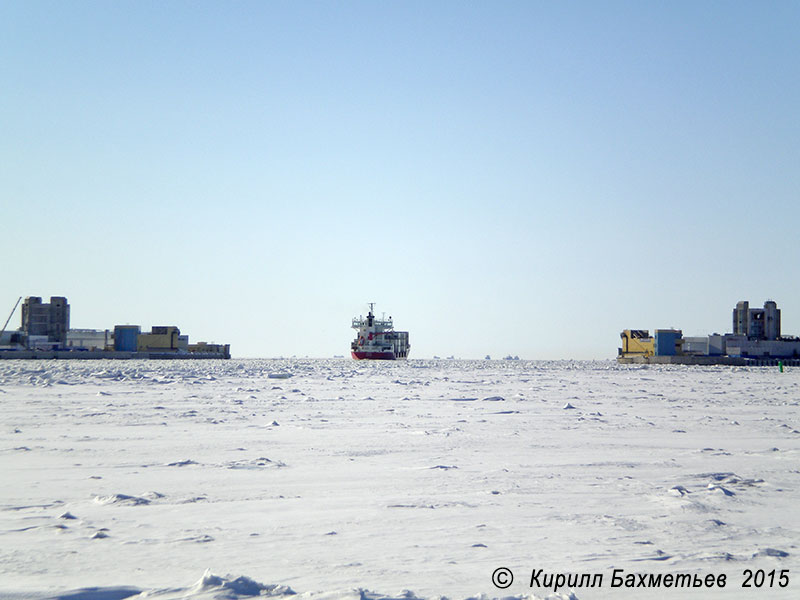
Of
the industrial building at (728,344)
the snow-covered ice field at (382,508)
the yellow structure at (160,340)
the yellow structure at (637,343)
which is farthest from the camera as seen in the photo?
the yellow structure at (160,340)

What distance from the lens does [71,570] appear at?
3.41 m

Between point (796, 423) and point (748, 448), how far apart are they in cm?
393

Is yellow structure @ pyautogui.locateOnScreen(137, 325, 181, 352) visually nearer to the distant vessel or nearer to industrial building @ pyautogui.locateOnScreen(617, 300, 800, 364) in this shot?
the distant vessel

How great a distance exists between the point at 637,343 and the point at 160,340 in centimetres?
7164

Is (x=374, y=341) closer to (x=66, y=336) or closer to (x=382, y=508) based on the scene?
(x=66, y=336)

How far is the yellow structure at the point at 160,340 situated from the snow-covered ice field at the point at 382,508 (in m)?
99.9

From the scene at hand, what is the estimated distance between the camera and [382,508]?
484 cm

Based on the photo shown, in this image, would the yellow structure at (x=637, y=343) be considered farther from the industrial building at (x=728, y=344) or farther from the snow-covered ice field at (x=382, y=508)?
the snow-covered ice field at (x=382, y=508)

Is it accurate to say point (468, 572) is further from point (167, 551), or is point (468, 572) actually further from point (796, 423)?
point (796, 423)

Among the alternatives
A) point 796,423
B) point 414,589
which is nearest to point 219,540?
point 414,589

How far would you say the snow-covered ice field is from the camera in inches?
133

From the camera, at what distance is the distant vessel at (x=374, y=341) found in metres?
101

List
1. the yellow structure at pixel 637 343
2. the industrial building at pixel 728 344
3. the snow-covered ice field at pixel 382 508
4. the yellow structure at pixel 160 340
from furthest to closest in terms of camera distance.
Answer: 1. the yellow structure at pixel 160 340
2. the yellow structure at pixel 637 343
3. the industrial building at pixel 728 344
4. the snow-covered ice field at pixel 382 508

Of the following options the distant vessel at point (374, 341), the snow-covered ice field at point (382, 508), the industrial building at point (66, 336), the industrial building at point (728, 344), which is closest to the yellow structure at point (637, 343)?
the industrial building at point (728, 344)
